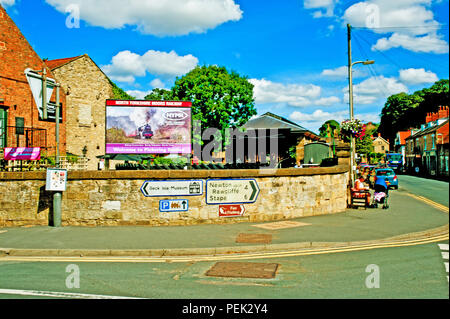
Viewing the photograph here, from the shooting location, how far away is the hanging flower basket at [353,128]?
19219 millimetres

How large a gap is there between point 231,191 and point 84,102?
27.8 metres

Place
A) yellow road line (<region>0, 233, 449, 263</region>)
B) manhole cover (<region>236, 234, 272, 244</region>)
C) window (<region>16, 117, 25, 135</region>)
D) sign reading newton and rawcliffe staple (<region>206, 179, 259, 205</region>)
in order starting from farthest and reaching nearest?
window (<region>16, 117, 25, 135</region>) < sign reading newton and rawcliffe staple (<region>206, 179, 259, 205</region>) < manhole cover (<region>236, 234, 272, 244</region>) < yellow road line (<region>0, 233, 449, 263</region>)

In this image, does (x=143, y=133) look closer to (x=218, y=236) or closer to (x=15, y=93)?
(x=15, y=93)

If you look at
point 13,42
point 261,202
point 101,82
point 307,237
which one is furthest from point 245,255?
point 101,82

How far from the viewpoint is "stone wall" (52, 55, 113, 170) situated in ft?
111

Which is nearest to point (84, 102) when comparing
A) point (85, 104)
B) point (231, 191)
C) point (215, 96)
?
point (85, 104)

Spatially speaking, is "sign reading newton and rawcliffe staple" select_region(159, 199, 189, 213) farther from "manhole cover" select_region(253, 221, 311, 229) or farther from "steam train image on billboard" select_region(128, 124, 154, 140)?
"steam train image on billboard" select_region(128, 124, 154, 140)

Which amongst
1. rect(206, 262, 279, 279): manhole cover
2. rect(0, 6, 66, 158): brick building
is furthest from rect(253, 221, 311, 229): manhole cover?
rect(0, 6, 66, 158): brick building

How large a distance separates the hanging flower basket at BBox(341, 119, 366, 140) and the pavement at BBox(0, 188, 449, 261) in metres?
7.52

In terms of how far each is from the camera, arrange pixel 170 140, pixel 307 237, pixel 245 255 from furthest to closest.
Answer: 1. pixel 170 140
2. pixel 307 237
3. pixel 245 255

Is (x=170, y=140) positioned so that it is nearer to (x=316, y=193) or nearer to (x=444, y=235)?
(x=316, y=193)

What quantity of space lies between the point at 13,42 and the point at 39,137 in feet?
17.6
